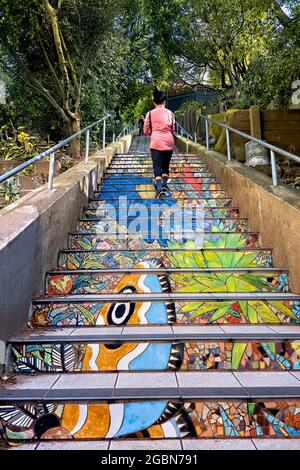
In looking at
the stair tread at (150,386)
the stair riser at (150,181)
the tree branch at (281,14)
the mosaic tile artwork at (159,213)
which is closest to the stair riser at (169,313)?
the stair tread at (150,386)

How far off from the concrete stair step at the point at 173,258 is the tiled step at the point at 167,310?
2.29 ft

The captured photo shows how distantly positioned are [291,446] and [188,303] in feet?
4.22

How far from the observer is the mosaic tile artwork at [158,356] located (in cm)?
234

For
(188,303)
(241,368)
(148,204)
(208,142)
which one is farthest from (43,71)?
(241,368)

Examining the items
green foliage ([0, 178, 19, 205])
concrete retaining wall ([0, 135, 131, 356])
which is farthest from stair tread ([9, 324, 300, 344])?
green foliage ([0, 178, 19, 205])

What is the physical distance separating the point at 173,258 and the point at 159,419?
74.6 inches

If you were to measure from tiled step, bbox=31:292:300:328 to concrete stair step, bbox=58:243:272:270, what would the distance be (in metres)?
0.70

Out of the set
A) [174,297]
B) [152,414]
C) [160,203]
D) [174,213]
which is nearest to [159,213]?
[174,213]

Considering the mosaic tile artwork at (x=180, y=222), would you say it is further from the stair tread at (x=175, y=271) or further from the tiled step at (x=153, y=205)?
the stair tread at (x=175, y=271)

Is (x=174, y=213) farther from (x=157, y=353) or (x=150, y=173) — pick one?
(x=157, y=353)

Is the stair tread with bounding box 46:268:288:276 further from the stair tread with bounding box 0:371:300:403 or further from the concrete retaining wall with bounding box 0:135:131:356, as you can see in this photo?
the stair tread with bounding box 0:371:300:403

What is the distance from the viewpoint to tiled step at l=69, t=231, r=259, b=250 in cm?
399

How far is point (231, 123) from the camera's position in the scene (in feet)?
20.9
